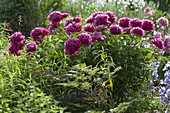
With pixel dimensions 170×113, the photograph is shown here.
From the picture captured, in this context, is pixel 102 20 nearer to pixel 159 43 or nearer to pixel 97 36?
pixel 97 36

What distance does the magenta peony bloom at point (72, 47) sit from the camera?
12.4 feet

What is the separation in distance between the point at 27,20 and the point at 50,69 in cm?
413

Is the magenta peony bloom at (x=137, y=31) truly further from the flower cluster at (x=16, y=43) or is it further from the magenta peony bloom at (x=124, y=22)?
the flower cluster at (x=16, y=43)

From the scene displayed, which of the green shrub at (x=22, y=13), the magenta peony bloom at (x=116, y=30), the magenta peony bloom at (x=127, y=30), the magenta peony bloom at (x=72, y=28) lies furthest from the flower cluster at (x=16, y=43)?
the green shrub at (x=22, y=13)

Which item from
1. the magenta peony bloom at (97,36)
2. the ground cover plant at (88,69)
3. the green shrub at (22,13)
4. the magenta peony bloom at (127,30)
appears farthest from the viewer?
the green shrub at (22,13)

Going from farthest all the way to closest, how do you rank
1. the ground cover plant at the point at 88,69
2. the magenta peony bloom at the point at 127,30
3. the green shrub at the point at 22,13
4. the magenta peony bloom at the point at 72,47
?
1. the green shrub at the point at 22,13
2. the magenta peony bloom at the point at 127,30
3. the magenta peony bloom at the point at 72,47
4. the ground cover plant at the point at 88,69

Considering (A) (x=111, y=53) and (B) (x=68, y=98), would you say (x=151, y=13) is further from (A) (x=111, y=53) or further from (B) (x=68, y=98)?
(B) (x=68, y=98)

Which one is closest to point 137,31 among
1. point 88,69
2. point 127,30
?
point 127,30

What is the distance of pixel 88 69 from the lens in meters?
3.45

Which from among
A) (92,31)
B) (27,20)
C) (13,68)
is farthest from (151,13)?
(13,68)

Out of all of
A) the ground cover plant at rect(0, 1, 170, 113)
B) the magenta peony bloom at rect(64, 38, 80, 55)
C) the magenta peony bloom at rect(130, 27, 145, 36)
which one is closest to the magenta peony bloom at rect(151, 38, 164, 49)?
the ground cover plant at rect(0, 1, 170, 113)

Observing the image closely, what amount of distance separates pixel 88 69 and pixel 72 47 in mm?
386

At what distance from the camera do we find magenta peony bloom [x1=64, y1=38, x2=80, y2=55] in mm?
3768

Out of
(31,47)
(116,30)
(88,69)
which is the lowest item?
(88,69)
